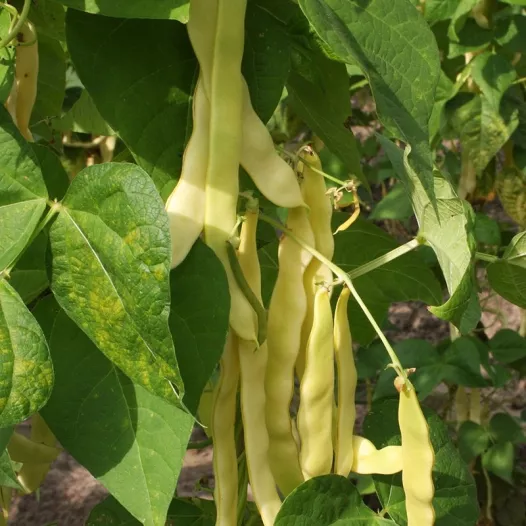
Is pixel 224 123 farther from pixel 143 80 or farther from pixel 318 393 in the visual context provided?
pixel 318 393

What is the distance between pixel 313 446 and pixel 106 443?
0.61ft

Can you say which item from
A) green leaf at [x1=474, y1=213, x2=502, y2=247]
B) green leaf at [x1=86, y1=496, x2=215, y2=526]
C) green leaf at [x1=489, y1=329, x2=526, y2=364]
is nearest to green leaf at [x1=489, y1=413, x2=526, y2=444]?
green leaf at [x1=489, y1=329, x2=526, y2=364]

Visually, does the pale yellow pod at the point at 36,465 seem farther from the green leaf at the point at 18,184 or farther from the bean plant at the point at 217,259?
the green leaf at the point at 18,184

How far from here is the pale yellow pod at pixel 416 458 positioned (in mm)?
666

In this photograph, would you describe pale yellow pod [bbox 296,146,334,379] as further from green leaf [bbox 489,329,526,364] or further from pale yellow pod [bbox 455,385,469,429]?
pale yellow pod [bbox 455,385,469,429]

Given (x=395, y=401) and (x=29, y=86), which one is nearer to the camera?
(x=29, y=86)

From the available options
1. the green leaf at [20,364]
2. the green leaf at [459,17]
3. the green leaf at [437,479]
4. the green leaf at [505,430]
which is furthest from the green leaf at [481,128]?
the green leaf at [20,364]

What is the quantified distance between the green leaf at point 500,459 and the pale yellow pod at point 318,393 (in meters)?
1.03

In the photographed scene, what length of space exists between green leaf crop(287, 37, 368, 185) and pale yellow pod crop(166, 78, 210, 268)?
17 cm

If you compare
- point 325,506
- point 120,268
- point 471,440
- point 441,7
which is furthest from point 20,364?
point 471,440

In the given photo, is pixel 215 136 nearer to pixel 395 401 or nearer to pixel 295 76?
pixel 295 76

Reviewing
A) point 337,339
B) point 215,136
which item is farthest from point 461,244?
point 215,136

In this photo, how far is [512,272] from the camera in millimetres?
795

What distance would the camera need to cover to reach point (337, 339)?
705 millimetres
